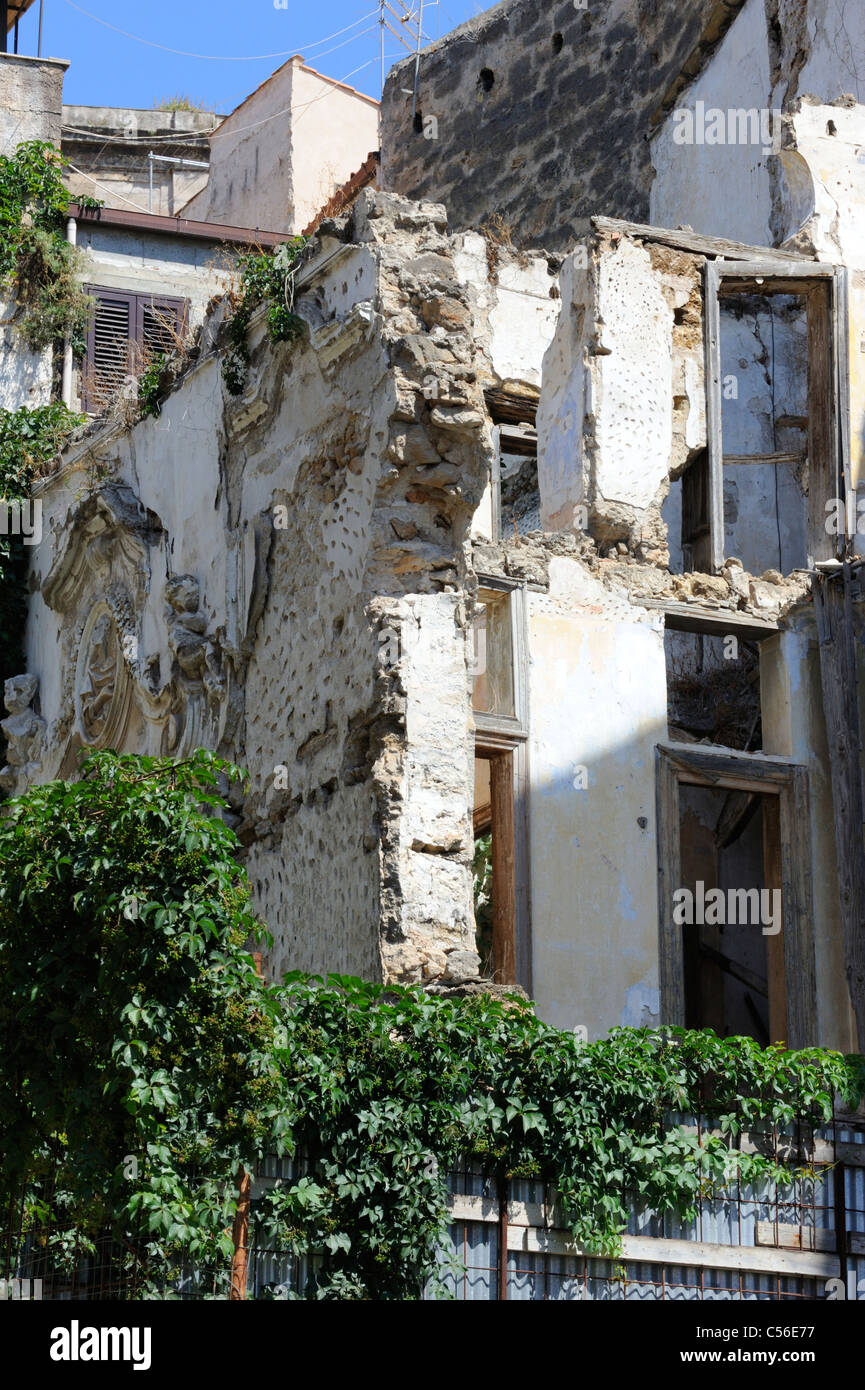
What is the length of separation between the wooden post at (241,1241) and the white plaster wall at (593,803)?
4.83m

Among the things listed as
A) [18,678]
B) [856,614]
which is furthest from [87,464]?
[856,614]

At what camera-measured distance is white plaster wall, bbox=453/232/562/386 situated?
1772 centimetres

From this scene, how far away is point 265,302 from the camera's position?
43.8ft

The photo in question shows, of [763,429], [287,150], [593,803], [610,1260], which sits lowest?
[610,1260]

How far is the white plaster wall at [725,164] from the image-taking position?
61.1 ft

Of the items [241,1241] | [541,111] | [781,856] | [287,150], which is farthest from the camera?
[287,150]

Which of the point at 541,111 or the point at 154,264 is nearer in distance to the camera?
the point at 154,264

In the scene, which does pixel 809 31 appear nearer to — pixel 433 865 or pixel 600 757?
pixel 600 757

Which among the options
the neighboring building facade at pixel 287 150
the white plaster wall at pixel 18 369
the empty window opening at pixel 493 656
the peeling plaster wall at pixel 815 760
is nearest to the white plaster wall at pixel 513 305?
the white plaster wall at pixel 18 369

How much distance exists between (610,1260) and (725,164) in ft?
39.8

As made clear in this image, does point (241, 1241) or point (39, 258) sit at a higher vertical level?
point (39, 258)

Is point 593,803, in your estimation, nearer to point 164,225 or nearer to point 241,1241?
point 241,1241

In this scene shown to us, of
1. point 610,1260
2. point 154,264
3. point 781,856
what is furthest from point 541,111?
point 610,1260
